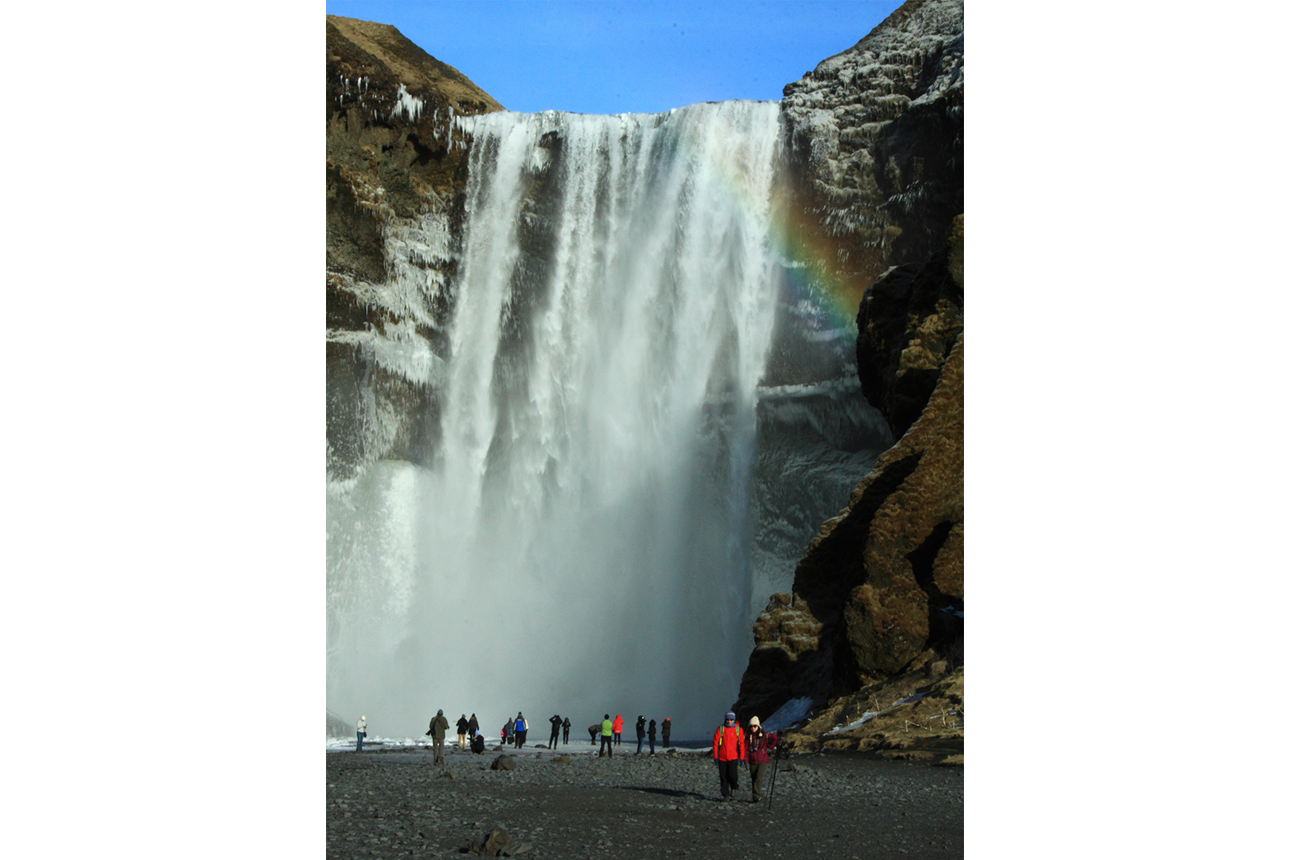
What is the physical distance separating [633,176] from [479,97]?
13.1 ft

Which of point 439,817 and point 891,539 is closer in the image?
point 439,817

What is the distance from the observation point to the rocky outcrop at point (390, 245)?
875 inches

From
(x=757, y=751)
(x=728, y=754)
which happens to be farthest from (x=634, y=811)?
(x=757, y=751)

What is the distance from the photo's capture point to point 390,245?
23078mm

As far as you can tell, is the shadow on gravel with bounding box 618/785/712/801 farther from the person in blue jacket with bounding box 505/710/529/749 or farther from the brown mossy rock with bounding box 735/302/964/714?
the brown mossy rock with bounding box 735/302/964/714

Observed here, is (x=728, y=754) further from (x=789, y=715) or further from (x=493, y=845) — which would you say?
(x=789, y=715)

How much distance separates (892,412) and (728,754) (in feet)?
28.1

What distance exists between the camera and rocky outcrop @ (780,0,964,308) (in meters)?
19.7

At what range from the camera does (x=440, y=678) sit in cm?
1342

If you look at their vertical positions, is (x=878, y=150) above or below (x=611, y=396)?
above

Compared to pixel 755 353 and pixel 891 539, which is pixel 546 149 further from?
pixel 891 539
